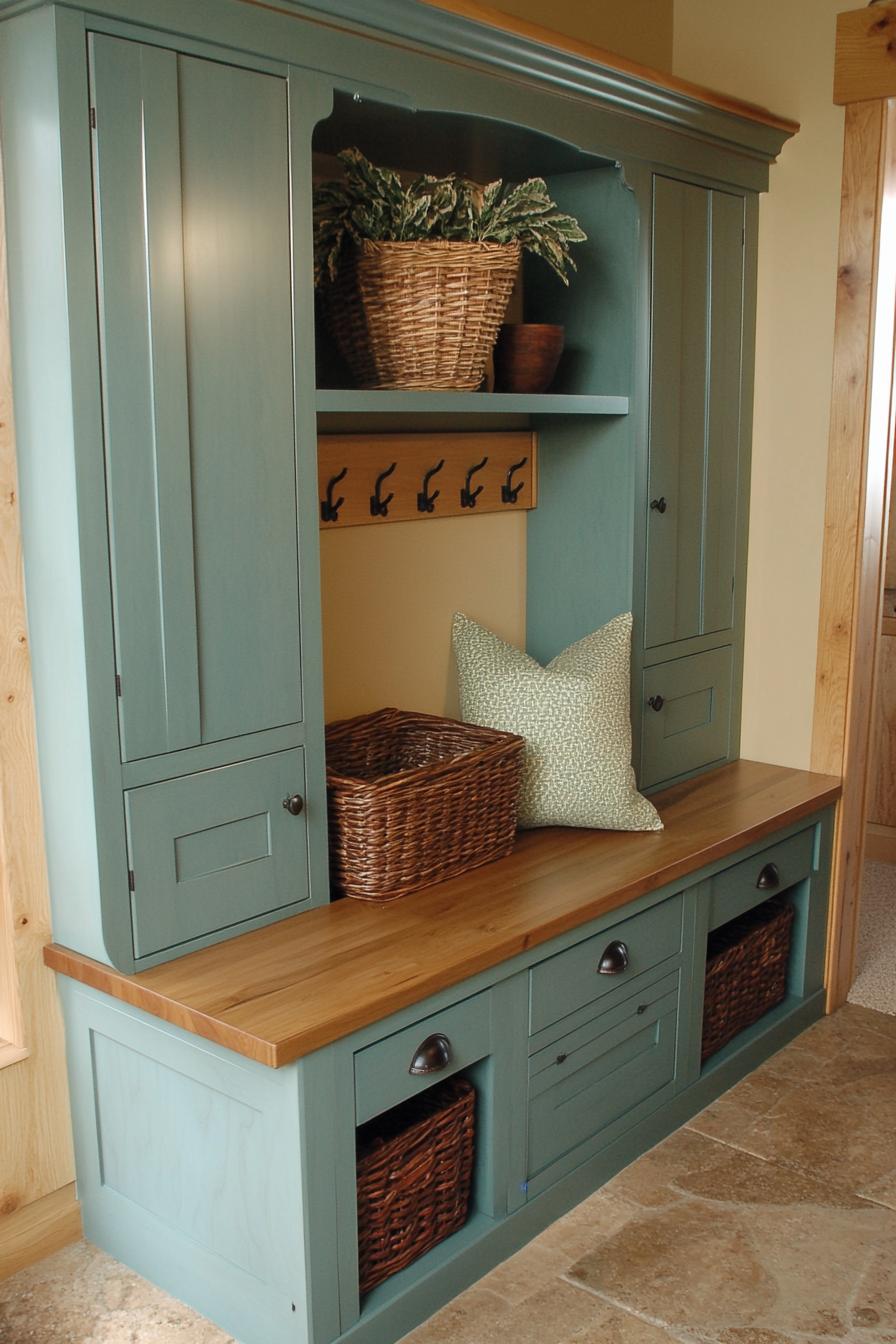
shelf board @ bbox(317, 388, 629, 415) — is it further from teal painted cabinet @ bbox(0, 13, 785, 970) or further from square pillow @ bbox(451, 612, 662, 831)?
square pillow @ bbox(451, 612, 662, 831)

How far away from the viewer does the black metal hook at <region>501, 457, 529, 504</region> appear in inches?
116

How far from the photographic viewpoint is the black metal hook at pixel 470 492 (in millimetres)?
2834

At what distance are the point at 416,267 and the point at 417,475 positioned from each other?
52 centimetres

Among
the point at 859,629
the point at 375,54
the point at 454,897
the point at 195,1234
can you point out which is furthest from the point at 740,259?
the point at 195,1234

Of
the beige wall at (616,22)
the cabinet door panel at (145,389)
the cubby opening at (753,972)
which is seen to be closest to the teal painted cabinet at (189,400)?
the cabinet door panel at (145,389)

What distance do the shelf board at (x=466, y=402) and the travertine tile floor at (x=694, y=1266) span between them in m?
1.48

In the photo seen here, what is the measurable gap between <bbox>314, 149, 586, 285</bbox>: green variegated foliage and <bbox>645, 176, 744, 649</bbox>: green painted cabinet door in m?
0.53

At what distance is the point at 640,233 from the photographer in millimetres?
2746

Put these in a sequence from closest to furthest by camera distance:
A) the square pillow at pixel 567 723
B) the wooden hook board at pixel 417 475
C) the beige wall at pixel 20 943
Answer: the beige wall at pixel 20 943
the wooden hook board at pixel 417 475
the square pillow at pixel 567 723

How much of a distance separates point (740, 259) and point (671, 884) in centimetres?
149

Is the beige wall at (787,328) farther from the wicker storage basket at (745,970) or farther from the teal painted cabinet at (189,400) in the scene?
the teal painted cabinet at (189,400)

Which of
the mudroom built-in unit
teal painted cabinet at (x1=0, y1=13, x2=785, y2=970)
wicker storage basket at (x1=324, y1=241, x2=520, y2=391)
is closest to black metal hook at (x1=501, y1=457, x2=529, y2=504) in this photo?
the mudroom built-in unit

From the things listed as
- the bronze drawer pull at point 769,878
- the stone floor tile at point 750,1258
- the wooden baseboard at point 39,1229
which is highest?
the bronze drawer pull at point 769,878

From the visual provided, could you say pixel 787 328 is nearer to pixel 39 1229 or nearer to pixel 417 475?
pixel 417 475
